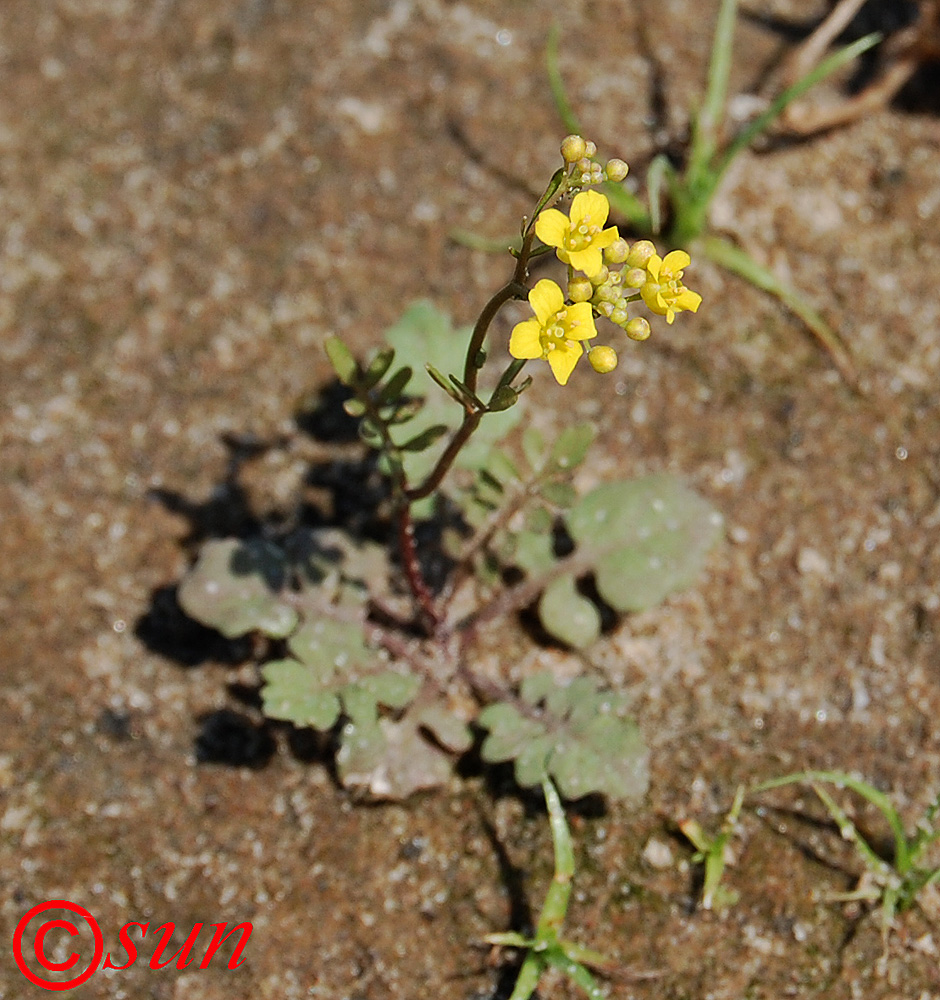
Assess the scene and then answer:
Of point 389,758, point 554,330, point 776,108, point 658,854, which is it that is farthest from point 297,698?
point 776,108

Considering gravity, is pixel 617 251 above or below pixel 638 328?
above

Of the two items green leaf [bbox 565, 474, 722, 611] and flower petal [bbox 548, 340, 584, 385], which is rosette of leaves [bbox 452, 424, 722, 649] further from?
flower petal [bbox 548, 340, 584, 385]

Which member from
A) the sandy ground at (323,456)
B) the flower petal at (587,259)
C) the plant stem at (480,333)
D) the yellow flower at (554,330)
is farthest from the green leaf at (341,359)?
the sandy ground at (323,456)

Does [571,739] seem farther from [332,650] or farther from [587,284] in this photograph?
[587,284]

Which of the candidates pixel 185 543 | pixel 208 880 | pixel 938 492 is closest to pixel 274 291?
pixel 185 543

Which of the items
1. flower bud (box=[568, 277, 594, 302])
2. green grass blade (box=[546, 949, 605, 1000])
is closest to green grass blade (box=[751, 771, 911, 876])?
green grass blade (box=[546, 949, 605, 1000])

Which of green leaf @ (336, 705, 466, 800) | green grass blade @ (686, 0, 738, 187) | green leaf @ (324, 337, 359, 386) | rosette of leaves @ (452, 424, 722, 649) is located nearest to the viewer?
green leaf @ (324, 337, 359, 386)

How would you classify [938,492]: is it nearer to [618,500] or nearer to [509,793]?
[618,500]
